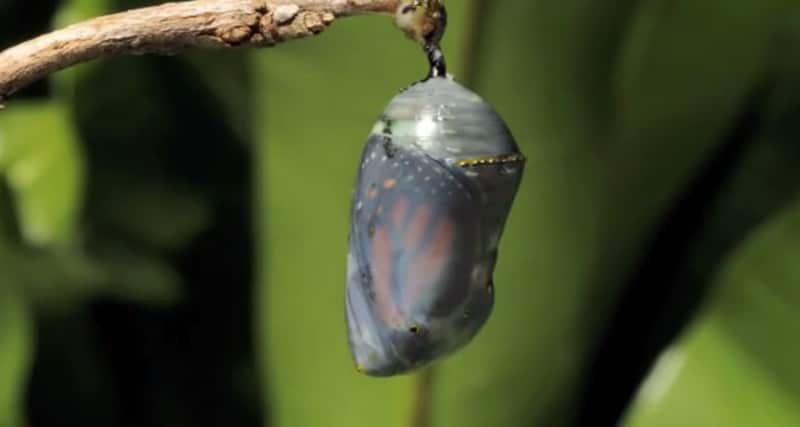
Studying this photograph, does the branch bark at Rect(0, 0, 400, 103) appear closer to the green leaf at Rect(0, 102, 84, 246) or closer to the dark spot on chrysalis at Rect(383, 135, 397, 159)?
the dark spot on chrysalis at Rect(383, 135, 397, 159)

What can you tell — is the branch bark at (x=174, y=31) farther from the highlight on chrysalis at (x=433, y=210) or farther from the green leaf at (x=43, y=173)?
the green leaf at (x=43, y=173)

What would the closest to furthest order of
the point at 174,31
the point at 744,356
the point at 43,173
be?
the point at 174,31, the point at 744,356, the point at 43,173

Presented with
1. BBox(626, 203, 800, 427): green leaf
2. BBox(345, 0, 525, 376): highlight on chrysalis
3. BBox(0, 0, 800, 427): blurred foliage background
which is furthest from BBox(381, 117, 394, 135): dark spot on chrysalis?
BBox(626, 203, 800, 427): green leaf

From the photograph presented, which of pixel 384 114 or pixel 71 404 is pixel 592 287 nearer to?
pixel 384 114

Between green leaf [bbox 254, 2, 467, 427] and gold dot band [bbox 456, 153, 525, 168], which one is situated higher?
gold dot band [bbox 456, 153, 525, 168]

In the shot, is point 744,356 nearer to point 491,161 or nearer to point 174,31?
point 491,161

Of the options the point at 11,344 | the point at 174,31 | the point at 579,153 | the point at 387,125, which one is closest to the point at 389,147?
the point at 387,125

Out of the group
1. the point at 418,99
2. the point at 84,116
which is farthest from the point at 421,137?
the point at 84,116
